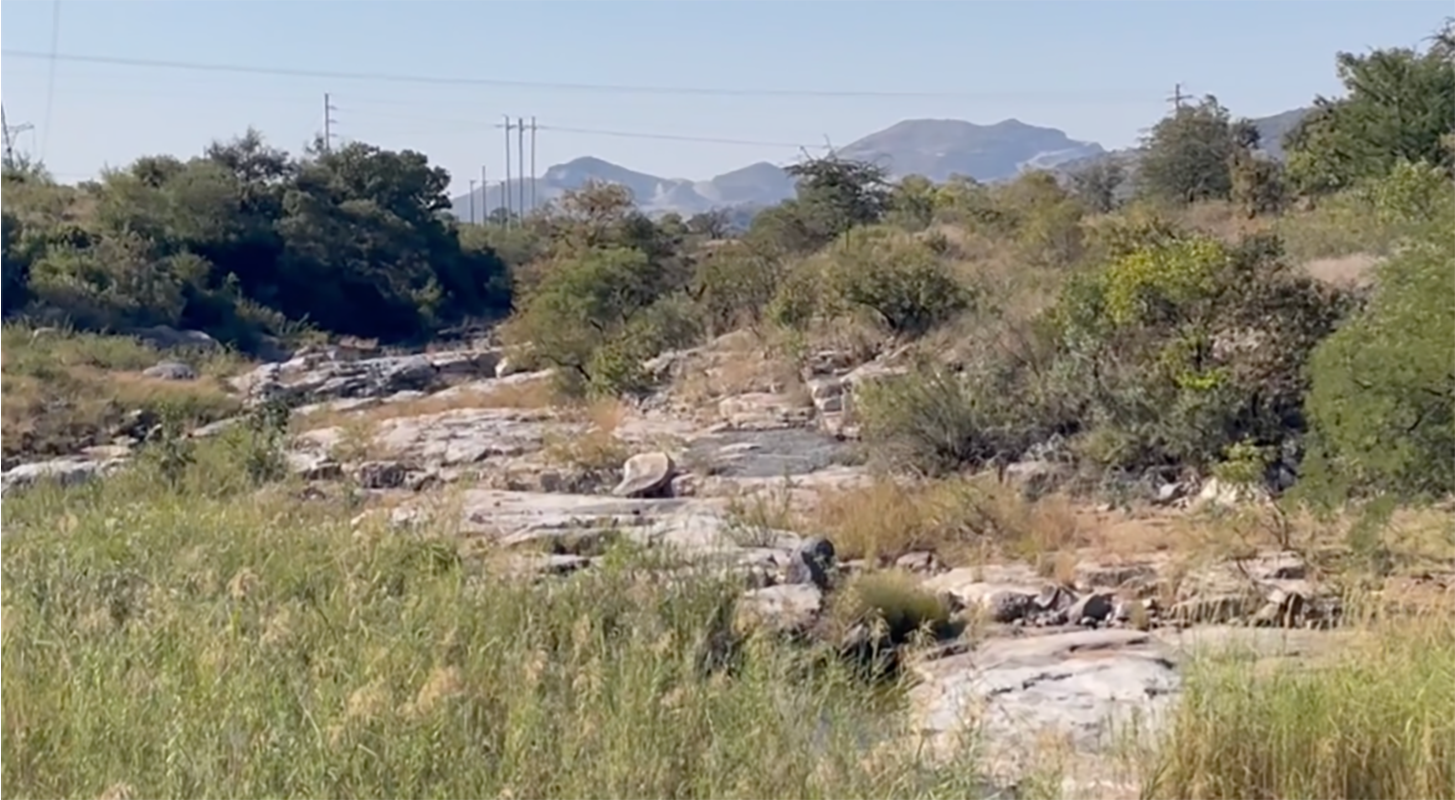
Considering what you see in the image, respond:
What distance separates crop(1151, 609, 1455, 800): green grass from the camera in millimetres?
4191

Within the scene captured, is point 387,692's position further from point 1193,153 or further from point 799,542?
point 1193,153

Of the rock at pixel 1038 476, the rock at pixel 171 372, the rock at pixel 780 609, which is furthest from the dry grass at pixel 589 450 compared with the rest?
the rock at pixel 171 372

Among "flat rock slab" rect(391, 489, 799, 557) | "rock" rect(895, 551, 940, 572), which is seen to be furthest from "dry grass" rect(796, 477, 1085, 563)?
"flat rock slab" rect(391, 489, 799, 557)

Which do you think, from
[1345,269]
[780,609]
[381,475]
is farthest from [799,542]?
[1345,269]

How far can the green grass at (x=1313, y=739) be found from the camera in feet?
13.8

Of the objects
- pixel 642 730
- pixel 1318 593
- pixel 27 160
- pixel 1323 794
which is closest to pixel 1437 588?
pixel 1318 593

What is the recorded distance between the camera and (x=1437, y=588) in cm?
674

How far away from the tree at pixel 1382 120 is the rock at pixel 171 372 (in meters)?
16.9

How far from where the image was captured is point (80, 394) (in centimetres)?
1794

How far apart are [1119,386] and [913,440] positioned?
1577mm

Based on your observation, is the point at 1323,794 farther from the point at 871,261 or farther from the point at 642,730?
the point at 871,261

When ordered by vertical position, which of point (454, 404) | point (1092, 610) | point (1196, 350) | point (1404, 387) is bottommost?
point (1092, 610)

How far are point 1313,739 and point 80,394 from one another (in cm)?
1657

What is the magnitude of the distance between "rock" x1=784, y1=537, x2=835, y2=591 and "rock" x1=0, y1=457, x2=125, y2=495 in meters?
5.08
